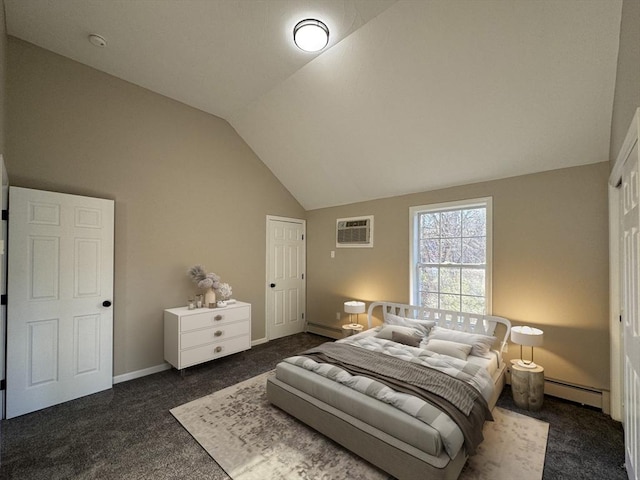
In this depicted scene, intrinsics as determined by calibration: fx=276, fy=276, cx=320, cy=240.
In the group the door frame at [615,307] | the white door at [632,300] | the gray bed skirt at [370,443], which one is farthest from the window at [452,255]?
the gray bed skirt at [370,443]

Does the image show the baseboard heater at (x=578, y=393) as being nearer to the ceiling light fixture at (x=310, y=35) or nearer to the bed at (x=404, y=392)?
the bed at (x=404, y=392)

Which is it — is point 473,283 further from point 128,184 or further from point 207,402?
point 128,184

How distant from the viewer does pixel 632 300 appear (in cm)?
167

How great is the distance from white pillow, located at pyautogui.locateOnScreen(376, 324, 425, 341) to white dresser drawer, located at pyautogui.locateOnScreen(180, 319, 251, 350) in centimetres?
186

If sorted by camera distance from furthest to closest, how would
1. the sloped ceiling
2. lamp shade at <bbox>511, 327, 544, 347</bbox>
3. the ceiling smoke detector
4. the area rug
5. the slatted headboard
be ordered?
the slatted headboard → lamp shade at <bbox>511, 327, 544, 347</bbox> → the ceiling smoke detector → the sloped ceiling → the area rug

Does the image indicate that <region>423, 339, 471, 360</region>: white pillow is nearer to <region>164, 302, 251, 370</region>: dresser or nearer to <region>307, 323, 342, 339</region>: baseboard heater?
<region>307, 323, 342, 339</region>: baseboard heater

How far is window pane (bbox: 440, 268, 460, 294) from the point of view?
3.73m

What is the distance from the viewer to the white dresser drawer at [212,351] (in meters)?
3.34

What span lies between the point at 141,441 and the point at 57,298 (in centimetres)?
167

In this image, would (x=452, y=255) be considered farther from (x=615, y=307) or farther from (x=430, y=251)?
(x=615, y=307)

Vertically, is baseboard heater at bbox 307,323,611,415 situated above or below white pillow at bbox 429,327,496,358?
below

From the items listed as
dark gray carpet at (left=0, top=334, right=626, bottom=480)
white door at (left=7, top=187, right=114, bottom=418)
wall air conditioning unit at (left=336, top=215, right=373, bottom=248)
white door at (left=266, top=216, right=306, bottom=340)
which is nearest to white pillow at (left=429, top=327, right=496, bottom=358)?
dark gray carpet at (left=0, top=334, right=626, bottom=480)

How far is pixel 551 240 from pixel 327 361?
2.75 m

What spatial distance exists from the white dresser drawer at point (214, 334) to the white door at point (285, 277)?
950 millimetres
